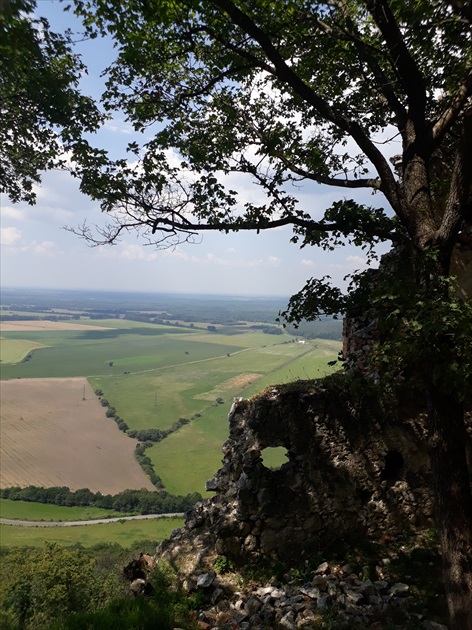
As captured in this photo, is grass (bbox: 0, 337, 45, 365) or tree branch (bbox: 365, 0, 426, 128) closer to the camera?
tree branch (bbox: 365, 0, 426, 128)

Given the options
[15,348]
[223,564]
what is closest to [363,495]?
[223,564]

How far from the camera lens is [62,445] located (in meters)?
64.6

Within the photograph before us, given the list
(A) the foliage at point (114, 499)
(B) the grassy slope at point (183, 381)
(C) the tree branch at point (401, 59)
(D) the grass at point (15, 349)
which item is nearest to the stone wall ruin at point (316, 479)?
(C) the tree branch at point (401, 59)

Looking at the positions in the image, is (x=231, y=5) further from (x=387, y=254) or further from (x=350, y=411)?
(x=350, y=411)

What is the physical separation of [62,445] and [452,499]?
70.7 metres

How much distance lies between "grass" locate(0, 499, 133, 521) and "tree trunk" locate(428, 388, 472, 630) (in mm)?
Answer: 54120

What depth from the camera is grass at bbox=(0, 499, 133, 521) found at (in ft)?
161

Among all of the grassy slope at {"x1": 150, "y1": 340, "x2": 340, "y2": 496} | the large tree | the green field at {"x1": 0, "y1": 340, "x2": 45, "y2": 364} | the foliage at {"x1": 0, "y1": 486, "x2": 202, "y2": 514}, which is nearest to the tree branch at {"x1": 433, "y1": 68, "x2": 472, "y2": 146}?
the large tree

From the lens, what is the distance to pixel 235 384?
9331cm

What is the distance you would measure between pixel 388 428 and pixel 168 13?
8211 mm

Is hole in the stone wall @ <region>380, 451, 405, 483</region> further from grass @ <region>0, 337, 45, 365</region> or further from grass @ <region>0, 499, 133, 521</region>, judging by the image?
grass @ <region>0, 337, 45, 365</region>

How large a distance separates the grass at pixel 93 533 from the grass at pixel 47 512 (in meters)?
2.39

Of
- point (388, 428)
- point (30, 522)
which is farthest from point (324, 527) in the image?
point (30, 522)

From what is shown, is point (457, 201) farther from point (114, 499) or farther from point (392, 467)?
point (114, 499)
